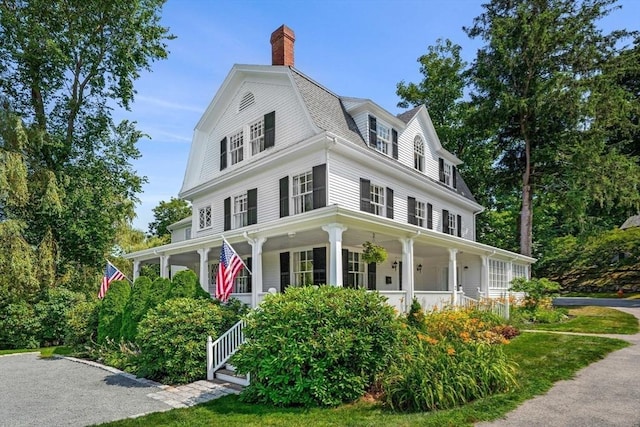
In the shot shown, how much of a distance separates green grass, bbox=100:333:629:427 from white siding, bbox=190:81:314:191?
870cm

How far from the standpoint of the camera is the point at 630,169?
2012 cm

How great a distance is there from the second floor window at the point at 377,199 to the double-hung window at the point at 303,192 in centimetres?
241

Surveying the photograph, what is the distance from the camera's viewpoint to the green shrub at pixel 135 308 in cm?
1080

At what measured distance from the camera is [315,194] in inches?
483

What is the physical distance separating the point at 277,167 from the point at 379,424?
10103 millimetres

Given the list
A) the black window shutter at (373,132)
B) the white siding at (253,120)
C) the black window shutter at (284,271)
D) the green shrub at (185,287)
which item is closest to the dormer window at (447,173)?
the black window shutter at (373,132)

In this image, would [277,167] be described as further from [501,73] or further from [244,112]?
[501,73]

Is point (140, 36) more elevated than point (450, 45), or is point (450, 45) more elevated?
point (450, 45)

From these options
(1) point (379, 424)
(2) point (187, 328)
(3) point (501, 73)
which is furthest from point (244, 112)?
Answer: (3) point (501, 73)

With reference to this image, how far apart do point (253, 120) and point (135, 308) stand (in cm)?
815

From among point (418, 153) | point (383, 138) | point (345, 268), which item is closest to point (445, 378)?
point (345, 268)

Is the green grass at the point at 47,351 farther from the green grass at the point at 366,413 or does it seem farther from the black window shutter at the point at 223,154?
the green grass at the point at 366,413

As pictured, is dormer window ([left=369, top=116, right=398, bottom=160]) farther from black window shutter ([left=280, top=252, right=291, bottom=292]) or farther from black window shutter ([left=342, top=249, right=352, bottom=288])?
black window shutter ([left=280, top=252, right=291, bottom=292])

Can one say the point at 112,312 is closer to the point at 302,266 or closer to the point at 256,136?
the point at 302,266
